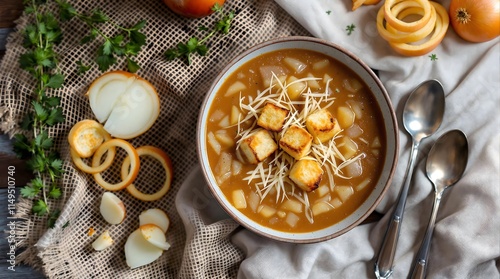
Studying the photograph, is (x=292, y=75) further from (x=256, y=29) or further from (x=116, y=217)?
(x=116, y=217)

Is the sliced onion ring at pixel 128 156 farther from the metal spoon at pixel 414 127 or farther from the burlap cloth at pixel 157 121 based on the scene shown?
the metal spoon at pixel 414 127

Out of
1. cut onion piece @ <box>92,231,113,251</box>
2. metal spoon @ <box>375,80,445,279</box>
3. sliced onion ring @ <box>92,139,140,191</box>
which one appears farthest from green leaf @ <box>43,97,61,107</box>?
metal spoon @ <box>375,80,445,279</box>

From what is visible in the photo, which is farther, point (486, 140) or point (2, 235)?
point (2, 235)

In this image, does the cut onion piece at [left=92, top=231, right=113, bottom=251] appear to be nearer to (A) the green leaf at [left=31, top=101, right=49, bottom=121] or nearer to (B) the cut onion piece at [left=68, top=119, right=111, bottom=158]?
(B) the cut onion piece at [left=68, top=119, right=111, bottom=158]

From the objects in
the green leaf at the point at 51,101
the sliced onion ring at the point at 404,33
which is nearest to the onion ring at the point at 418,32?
the sliced onion ring at the point at 404,33

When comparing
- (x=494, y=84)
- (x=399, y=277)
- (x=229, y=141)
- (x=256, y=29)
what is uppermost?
(x=494, y=84)

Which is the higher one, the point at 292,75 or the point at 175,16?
the point at 292,75

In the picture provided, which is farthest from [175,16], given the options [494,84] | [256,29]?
[494,84]
